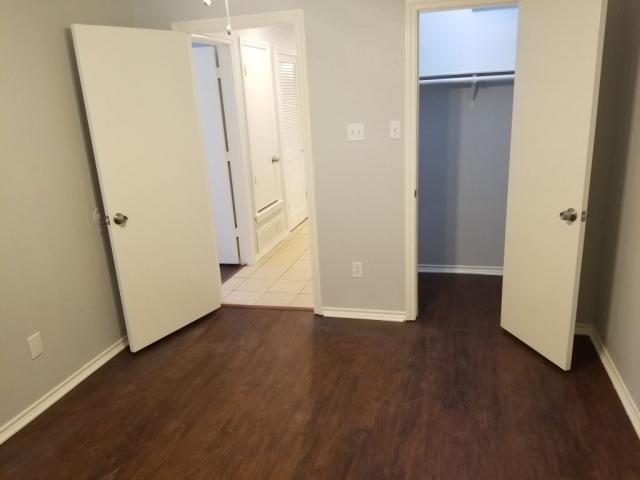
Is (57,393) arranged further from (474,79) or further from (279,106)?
(279,106)

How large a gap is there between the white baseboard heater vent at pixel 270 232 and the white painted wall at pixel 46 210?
77.1 inches

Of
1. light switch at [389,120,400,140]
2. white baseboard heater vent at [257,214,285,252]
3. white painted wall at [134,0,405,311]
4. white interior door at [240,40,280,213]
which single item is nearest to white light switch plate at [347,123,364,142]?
white painted wall at [134,0,405,311]

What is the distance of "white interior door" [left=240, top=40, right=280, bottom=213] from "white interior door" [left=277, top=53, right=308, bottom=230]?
249 millimetres

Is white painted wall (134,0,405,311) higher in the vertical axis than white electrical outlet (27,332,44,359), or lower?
higher

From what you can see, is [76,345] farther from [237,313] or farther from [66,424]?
[237,313]

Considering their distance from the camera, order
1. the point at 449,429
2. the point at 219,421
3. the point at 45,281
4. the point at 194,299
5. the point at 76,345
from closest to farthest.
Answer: the point at 449,429 < the point at 219,421 < the point at 45,281 < the point at 76,345 < the point at 194,299

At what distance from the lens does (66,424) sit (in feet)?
7.65

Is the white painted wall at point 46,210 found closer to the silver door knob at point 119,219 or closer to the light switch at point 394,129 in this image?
the silver door knob at point 119,219

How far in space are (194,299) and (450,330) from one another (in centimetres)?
174

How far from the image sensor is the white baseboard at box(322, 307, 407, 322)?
3234mm

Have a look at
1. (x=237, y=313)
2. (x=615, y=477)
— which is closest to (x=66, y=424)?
(x=237, y=313)

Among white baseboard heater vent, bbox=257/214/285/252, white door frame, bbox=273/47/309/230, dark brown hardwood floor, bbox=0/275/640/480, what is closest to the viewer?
dark brown hardwood floor, bbox=0/275/640/480

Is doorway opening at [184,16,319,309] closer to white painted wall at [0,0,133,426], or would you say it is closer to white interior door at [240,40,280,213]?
white interior door at [240,40,280,213]

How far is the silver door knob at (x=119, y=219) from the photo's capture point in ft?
8.90
